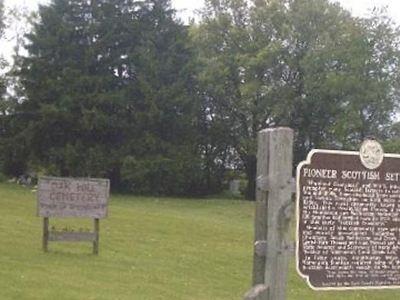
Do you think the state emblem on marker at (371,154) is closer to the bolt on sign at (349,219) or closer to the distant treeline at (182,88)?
the bolt on sign at (349,219)

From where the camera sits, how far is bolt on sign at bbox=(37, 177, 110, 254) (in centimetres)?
1529

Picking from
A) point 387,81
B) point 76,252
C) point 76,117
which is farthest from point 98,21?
point 76,252

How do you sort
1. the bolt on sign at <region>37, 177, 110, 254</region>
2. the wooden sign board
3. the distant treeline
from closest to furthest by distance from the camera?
the bolt on sign at <region>37, 177, 110, 254</region>
the wooden sign board
the distant treeline

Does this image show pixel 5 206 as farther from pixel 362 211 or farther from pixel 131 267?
pixel 362 211

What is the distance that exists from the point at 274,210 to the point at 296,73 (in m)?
41.1

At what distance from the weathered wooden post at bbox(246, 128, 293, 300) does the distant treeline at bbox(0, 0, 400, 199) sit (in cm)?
3505

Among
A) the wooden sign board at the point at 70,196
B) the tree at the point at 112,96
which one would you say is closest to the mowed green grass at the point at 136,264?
the wooden sign board at the point at 70,196

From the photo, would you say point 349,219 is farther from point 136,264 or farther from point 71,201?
point 71,201

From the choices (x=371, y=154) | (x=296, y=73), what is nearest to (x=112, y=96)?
(x=296, y=73)

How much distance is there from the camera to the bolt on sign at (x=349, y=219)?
20.0 ft

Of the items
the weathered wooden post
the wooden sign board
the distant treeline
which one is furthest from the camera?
the distant treeline

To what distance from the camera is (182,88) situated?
43781mm

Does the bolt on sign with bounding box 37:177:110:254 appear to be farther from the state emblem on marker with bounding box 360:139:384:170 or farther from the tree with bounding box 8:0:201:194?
the tree with bounding box 8:0:201:194

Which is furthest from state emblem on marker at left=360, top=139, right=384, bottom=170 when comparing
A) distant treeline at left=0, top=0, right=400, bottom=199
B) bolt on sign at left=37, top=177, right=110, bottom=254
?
distant treeline at left=0, top=0, right=400, bottom=199
